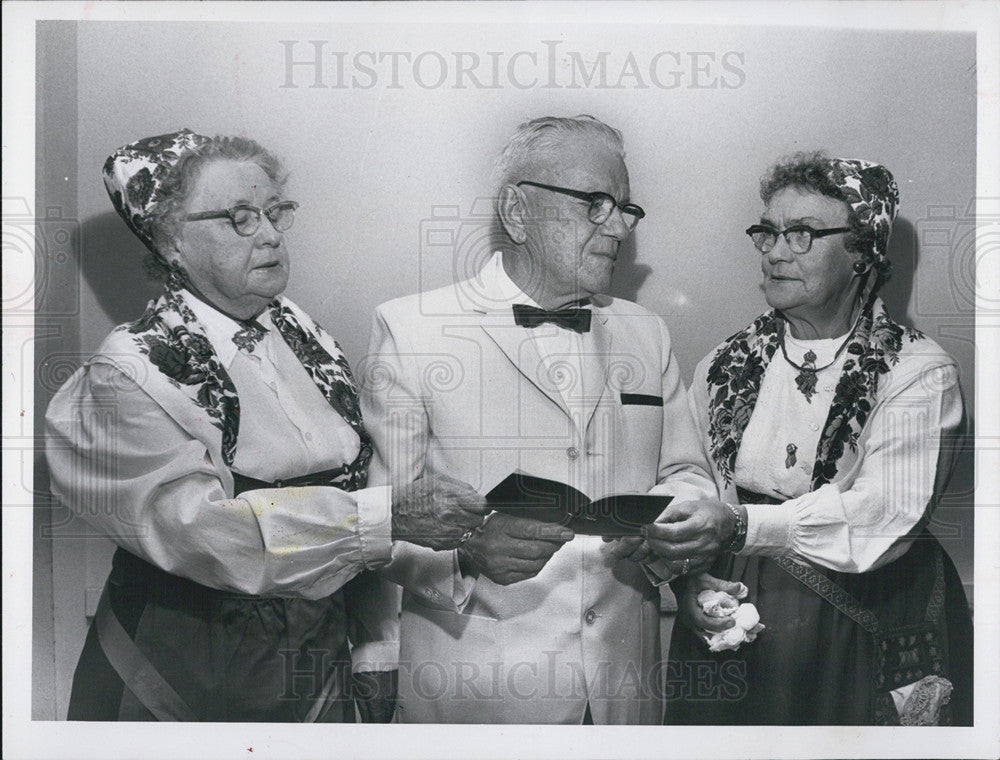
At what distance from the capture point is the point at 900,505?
127 inches

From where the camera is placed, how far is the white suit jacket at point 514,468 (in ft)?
10.4

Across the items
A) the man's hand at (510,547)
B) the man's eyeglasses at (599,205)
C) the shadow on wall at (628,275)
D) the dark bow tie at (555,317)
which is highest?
the man's eyeglasses at (599,205)

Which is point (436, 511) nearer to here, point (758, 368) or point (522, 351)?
point (522, 351)

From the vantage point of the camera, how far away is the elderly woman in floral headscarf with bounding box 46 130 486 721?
3.08 m

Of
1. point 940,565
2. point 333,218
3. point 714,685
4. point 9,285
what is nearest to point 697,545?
point 714,685

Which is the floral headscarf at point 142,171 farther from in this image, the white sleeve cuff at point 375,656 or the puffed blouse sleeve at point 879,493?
the puffed blouse sleeve at point 879,493

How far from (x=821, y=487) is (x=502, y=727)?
1.13 m

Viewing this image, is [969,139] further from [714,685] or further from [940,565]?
[714,685]

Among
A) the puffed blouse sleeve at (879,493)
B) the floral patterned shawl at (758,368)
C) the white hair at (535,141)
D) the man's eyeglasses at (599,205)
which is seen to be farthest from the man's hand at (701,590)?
the white hair at (535,141)

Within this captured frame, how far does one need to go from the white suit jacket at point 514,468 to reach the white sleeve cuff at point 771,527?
0.14 meters

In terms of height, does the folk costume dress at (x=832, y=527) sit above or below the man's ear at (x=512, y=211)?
below

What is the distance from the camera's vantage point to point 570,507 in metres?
3.17

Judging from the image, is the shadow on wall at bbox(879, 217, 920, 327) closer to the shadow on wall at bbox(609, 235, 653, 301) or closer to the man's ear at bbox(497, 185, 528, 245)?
the shadow on wall at bbox(609, 235, 653, 301)

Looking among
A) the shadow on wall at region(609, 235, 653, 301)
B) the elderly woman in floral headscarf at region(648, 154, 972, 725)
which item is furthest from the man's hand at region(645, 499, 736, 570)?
the shadow on wall at region(609, 235, 653, 301)
